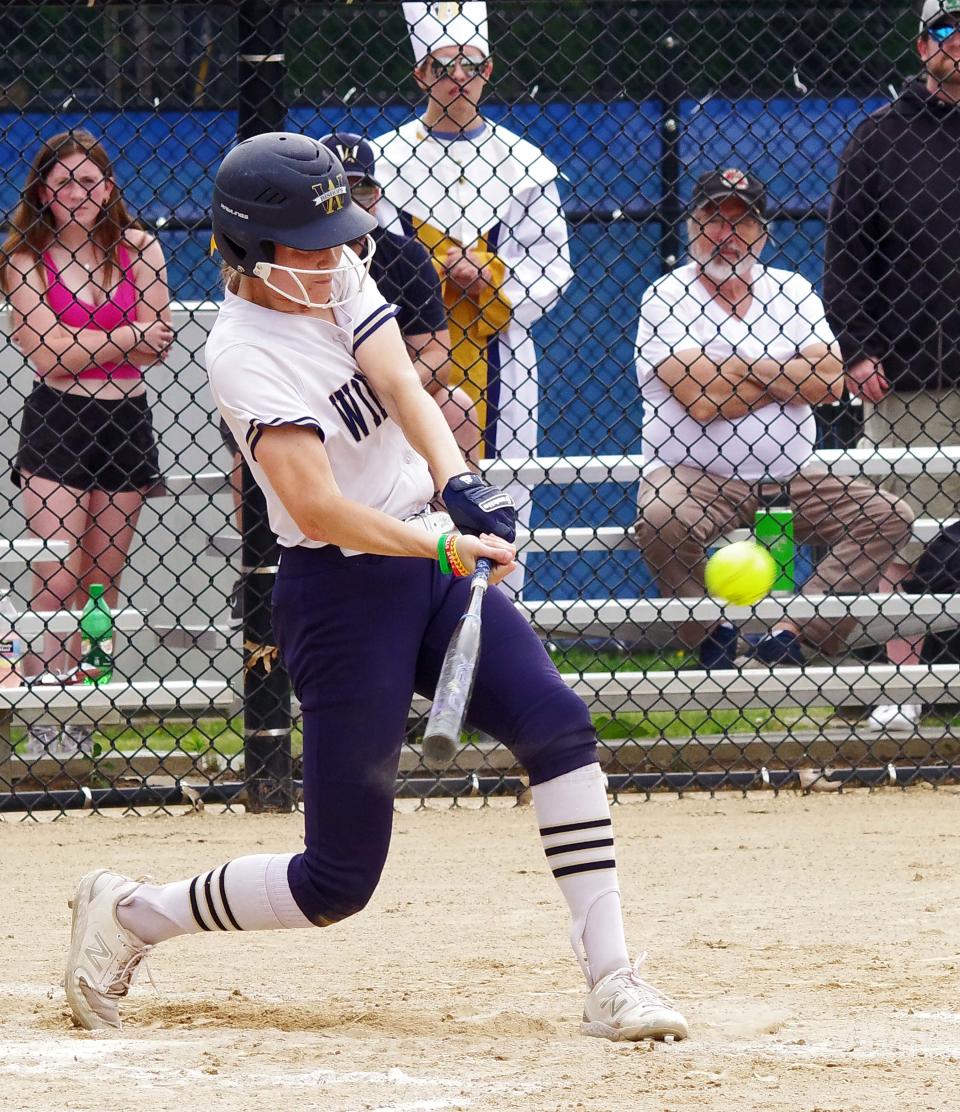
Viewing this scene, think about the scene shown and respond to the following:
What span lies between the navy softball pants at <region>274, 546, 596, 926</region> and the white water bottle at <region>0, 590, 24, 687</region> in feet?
7.84

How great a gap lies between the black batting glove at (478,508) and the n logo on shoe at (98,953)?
103 centimetres

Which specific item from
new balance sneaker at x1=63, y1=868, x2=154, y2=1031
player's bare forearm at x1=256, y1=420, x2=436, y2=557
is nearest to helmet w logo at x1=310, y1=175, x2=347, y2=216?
player's bare forearm at x1=256, y1=420, x2=436, y2=557

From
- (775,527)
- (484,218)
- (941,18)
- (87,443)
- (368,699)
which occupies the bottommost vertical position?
(368,699)

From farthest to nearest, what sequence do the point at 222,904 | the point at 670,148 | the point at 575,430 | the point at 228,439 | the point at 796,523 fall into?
the point at 670,148 → the point at 796,523 → the point at 575,430 → the point at 228,439 → the point at 222,904

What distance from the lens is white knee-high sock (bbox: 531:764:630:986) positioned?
2.93 m

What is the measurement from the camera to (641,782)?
519 centimetres

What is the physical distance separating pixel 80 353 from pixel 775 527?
227cm

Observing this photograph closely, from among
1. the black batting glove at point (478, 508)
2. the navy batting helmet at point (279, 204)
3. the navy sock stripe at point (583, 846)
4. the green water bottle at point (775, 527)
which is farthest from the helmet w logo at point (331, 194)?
the green water bottle at point (775, 527)

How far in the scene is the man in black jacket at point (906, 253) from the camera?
5441 mm

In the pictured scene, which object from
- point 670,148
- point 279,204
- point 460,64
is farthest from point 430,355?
→ point 670,148

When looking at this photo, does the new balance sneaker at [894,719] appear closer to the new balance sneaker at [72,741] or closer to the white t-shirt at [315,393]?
the new balance sneaker at [72,741]

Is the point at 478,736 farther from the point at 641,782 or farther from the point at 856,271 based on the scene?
the point at 856,271

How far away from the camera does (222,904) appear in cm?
303

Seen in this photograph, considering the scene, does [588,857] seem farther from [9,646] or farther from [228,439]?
[9,646]
